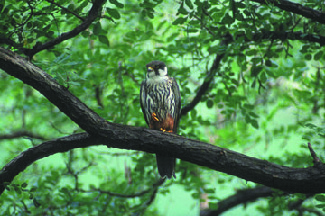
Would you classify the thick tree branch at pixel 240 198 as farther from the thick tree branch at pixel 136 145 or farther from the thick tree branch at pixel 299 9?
the thick tree branch at pixel 299 9

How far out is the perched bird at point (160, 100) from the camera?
3.91 meters

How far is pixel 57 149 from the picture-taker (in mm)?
2725

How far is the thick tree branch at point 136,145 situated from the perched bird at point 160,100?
124 centimetres

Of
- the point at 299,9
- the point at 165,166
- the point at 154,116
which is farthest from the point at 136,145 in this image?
the point at 299,9

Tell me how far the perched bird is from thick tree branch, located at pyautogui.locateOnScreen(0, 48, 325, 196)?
4.05 ft

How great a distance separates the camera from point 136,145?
264 cm

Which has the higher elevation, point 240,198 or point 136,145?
point 136,145

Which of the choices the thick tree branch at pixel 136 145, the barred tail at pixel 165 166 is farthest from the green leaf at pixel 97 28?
the barred tail at pixel 165 166

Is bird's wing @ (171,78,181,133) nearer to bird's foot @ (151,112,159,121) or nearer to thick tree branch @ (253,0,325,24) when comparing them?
bird's foot @ (151,112,159,121)

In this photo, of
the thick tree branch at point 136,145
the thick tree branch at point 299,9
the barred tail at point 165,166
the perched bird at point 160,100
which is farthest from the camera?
the perched bird at point 160,100

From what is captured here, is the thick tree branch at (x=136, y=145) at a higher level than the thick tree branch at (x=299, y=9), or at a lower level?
lower

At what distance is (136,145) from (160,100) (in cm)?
137

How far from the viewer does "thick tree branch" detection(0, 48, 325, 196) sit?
2.34m

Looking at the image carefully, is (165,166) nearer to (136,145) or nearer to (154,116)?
(154,116)
